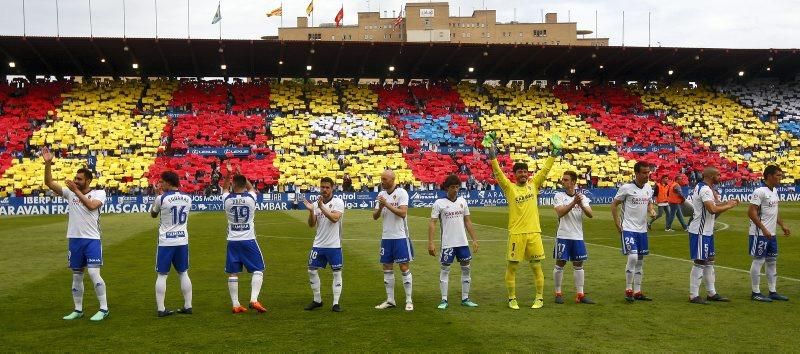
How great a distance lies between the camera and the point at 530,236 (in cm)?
1145

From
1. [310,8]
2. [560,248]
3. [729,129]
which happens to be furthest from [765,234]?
[310,8]

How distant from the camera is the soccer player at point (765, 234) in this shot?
1198 centimetres

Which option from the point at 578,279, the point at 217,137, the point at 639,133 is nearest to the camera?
the point at 578,279

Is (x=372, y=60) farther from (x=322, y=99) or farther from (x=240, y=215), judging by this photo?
(x=240, y=215)

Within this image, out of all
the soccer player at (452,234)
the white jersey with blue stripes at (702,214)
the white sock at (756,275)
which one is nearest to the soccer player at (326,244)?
the soccer player at (452,234)

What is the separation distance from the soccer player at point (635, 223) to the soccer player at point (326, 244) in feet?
14.5

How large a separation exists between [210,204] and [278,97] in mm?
15123

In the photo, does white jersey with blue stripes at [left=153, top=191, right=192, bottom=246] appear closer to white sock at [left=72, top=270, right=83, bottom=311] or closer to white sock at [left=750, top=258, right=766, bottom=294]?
white sock at [left=72, top=270, right=83, bottom=311]

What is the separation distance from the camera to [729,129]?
54375mm

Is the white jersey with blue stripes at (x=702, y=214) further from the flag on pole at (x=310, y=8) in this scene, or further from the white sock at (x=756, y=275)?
the flag on pole at (x=310, y=8)

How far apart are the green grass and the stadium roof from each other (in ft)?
101

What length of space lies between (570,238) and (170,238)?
6.13m

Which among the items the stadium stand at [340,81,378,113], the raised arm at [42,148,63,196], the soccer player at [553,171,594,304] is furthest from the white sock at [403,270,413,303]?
the stadium stand at [340,81,378,113]

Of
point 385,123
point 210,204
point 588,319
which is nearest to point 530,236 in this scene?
point 588,319
